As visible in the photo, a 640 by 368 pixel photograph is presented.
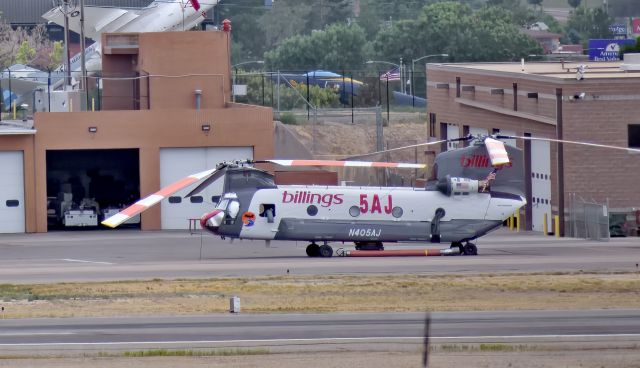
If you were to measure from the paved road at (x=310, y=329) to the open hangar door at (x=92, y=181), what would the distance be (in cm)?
2348

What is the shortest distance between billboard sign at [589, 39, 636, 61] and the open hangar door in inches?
991

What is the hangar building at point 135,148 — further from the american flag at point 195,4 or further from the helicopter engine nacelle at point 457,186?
the american flag at point 195,4

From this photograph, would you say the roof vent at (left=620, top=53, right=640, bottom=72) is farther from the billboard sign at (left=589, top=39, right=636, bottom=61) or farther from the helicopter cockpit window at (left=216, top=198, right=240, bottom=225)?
the helicopter cockpit window at (left=216, top=198, right=240, bottom=225)

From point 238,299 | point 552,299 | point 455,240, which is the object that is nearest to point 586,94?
point 455,240

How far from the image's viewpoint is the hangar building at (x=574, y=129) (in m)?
42.6

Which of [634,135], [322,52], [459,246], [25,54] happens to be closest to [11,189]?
[459,246]

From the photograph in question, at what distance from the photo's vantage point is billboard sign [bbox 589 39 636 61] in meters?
62.7

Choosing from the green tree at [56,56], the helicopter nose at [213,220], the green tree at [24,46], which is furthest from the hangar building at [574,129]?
the green tree at [56,56]

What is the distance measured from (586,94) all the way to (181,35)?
16.0m

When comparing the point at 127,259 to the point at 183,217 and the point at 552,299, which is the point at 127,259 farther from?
the point at 552,299

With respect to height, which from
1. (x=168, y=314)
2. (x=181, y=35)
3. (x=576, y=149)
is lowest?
(x=168, y=314)

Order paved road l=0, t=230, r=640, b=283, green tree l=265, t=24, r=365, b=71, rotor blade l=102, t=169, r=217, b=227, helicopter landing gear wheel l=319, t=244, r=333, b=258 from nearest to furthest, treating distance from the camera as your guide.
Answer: rotor blade l=102, t=169, r=217, b=227
paved road l=0, t=230, r=640, b=283
helicopter landing gear wheel l=319, t=244, r=333, b=258
green tree l=265, t=24, r=365, b=71

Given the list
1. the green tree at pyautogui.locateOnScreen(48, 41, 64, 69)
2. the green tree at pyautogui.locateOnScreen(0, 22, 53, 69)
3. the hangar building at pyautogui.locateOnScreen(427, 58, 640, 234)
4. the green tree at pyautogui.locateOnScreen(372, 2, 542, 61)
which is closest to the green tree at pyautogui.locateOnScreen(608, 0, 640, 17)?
the hangar building at pyautogui.locateOnScreen(427, 58, 640, 234)

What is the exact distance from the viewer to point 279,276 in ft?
101
